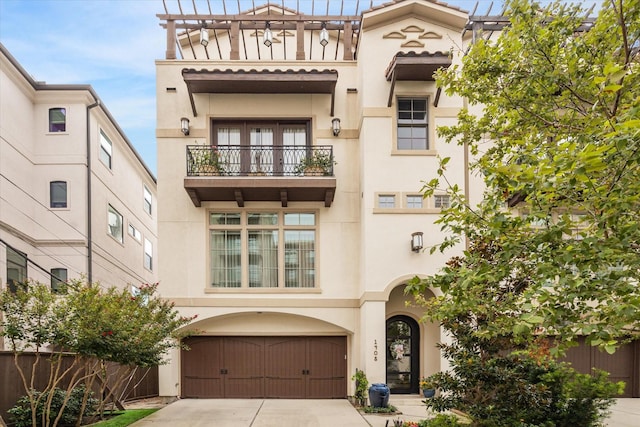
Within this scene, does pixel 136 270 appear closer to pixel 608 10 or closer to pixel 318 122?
pixel 318 122

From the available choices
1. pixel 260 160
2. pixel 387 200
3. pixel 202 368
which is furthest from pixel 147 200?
pixel 387 200

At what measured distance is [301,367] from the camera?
14.7 m

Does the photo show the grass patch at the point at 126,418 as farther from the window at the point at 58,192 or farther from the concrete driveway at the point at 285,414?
the window at the point at 58,192

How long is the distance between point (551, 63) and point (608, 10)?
1.03m

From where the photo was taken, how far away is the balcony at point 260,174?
13867 mm

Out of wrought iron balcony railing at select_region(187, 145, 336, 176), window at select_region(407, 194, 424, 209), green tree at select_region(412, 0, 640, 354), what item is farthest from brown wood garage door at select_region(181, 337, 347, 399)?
green tree at select_region(412, 0, 640, 354)

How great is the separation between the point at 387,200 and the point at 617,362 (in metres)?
9.77

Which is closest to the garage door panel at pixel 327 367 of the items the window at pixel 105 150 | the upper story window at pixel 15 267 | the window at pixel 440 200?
the window at pixel 440 200

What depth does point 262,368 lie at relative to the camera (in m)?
14.7

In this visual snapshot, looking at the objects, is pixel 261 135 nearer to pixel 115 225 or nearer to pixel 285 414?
pixel 285 414

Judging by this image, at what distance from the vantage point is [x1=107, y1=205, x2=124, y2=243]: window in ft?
67.1

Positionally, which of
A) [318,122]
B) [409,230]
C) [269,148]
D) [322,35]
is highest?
[322,35]

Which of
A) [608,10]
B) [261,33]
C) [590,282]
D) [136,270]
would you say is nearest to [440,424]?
[590,282]

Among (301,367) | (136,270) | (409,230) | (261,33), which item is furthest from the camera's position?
(136,270)
